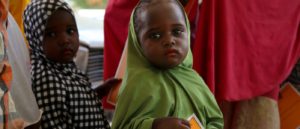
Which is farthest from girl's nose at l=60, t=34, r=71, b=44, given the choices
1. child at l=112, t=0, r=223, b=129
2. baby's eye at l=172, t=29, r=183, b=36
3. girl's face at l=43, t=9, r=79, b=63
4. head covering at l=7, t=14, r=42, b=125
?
baby's eye at l=172, t=29, r=183, b=36

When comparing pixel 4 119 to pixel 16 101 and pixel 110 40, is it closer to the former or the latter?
pixel 16 101

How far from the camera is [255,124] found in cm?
154

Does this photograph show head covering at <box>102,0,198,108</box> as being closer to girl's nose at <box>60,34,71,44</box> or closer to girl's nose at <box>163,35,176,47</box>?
girl's nose at <box>60,34,71,44</box>

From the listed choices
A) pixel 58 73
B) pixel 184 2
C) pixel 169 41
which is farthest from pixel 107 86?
pixel 169 41

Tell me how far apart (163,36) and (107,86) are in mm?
483

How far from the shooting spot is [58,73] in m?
1.44

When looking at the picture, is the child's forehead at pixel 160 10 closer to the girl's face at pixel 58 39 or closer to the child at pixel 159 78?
the child at pixel 159 78

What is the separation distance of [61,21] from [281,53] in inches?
27.9

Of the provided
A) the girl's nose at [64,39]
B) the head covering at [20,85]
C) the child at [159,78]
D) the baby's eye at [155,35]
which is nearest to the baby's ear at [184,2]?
the child at [159,78]

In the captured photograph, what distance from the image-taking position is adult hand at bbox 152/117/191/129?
3.47ft

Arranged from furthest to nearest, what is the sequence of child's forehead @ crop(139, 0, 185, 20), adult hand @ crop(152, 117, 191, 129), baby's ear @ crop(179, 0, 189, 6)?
baby's ear @ crop(179, 0, 189, 6) → child's forehead @ crop(139, 0, 185, 20) → adult hand @ crop(152, 117, 191, 129)

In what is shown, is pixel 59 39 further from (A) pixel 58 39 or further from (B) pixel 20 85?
(B) pixel 20 85

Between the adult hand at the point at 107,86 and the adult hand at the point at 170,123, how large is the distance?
50 centimetres

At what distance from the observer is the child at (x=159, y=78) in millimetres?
1134
